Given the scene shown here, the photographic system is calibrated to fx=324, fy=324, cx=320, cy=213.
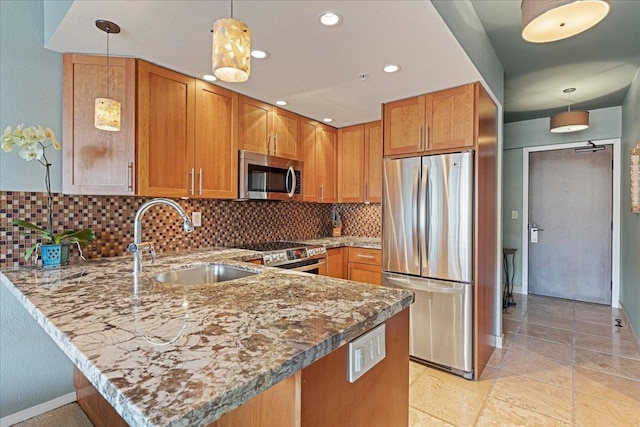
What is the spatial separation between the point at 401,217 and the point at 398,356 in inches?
66.6

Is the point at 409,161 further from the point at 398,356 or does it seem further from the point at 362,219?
the point at 398,356

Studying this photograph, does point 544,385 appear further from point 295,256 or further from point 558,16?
point 558,16

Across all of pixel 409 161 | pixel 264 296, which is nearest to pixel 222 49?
pixel 264 296

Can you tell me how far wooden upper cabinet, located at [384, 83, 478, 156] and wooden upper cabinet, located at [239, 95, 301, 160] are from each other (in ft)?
3.13

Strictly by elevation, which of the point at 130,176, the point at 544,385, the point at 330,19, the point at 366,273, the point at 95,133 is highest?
the point at 330,19

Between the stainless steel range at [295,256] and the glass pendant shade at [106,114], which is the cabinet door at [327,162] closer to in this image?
the stainless steel range at [295,256]

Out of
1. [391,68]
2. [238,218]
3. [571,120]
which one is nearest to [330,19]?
[391,68]

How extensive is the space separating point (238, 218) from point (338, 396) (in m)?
2.45

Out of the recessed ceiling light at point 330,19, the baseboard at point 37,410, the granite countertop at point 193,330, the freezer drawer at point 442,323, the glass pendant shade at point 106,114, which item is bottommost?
the baseboard at point 37,410

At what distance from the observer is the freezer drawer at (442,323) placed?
8.11 ft

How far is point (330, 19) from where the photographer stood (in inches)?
65.7

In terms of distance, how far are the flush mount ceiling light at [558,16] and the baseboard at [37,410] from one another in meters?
3.51

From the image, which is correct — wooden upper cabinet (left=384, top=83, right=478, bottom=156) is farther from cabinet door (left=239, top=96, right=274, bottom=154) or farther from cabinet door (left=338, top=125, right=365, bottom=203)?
cabinet door (left=239, top=96, right=274, bottom=154)

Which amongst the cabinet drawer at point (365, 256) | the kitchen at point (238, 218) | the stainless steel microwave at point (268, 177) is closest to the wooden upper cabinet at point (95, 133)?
the kitchen at point (238, 218)
